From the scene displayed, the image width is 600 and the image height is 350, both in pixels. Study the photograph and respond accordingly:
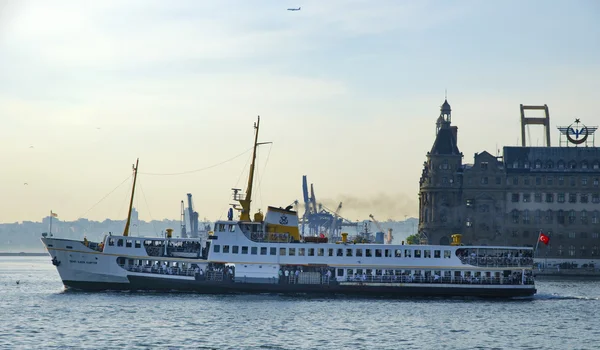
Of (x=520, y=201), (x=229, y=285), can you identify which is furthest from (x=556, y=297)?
(x=520, y=201)

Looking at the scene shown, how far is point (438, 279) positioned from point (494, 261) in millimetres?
5767

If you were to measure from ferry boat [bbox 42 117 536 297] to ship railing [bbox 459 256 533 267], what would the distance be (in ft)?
0.19

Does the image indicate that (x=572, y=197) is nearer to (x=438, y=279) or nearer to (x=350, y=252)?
(x=438, y=279)

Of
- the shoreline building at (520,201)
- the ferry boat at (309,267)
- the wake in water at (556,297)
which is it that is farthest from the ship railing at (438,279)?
the shoreline building at (520,201)

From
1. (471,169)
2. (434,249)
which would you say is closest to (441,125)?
(471,169)

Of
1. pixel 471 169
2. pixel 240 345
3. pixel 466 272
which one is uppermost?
pixel 471 169

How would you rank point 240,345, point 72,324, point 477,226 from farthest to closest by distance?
1. point 477,226
2. point 72,324
3. point 240,345

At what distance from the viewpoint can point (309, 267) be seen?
92.1m

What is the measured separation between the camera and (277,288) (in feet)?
300

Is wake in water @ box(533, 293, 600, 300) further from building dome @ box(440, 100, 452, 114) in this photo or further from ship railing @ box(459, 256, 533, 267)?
building dome @ box(440, 100, 452, 114)

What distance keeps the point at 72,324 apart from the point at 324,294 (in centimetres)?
2977

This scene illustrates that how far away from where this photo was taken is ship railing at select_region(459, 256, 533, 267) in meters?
91.9

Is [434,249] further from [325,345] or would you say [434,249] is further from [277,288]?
[325,345]

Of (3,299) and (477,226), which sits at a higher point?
(477,226)
